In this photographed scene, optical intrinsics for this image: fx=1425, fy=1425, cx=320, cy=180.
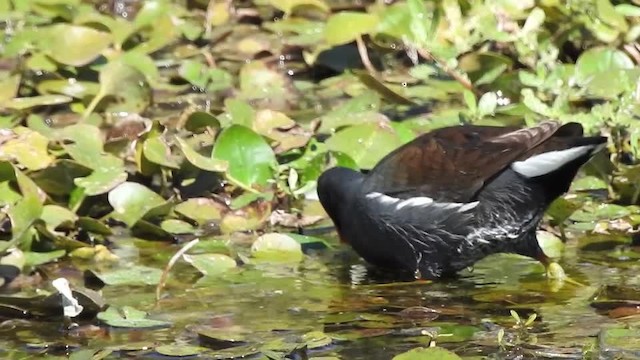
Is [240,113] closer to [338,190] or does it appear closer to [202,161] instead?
[202,161]

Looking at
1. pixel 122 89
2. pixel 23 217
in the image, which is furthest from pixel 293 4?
pixel 23 217

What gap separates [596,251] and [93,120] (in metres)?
1.97

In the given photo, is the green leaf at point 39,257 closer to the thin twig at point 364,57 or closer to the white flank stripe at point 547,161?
the white flank stripe at point 547,161

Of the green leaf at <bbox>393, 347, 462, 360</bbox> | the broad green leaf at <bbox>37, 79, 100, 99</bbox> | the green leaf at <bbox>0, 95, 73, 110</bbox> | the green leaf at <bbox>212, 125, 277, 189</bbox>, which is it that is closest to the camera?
the green leaf at <bbox>393, 347, 462, 360</bbox>

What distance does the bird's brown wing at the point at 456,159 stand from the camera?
402 cm

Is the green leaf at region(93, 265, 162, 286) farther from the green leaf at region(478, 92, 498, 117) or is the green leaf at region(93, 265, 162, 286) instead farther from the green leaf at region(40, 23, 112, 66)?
the green leaf at region(40, 23, 112, 66)

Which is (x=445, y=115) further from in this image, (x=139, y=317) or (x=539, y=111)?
(x=139, y=317)

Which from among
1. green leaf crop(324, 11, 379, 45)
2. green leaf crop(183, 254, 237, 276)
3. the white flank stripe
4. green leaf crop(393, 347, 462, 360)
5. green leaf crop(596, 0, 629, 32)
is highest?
green leaf crop(596, 0, 629, 32)

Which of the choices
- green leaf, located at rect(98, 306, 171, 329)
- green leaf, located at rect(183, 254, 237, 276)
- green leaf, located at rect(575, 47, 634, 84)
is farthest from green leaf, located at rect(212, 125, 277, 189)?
green leaf, located at rect(575, 47, 634, 84)

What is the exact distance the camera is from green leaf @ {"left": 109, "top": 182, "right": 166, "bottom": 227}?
439cm

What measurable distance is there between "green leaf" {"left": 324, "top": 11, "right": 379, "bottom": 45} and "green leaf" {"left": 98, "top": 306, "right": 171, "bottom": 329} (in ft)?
7.38

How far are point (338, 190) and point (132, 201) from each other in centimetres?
65

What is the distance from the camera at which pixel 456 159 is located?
411cm

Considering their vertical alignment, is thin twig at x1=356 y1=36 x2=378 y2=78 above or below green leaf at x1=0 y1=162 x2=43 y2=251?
above
